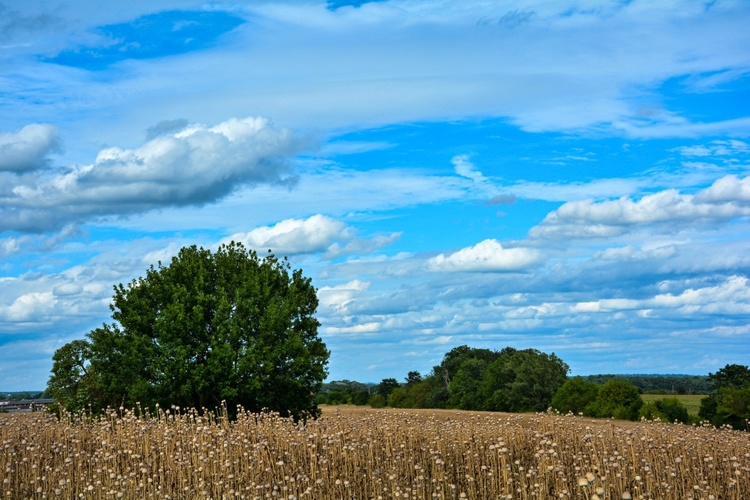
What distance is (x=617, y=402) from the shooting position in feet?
186

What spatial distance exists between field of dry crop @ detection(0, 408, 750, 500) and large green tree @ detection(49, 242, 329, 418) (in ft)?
52.5

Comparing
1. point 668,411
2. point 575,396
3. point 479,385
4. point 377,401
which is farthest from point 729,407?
point 377,401

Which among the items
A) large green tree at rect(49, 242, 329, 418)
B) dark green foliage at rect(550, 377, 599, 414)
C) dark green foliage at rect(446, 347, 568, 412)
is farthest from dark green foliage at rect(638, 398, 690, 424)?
large green tree at rect(49, 242, 329, 418)

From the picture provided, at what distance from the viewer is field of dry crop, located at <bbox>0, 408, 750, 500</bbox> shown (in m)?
13.9

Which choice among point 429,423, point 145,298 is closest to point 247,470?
point 429,423

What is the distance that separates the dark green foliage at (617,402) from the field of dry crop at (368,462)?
121 ft

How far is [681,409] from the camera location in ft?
165

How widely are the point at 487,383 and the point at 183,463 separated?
211 ft

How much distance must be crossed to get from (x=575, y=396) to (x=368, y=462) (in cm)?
4877

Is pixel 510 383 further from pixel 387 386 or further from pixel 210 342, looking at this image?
pixel 210 342

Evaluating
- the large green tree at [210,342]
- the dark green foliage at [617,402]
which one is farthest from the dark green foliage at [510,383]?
the large green tree at [210,342]

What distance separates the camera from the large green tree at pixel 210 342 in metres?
35.1

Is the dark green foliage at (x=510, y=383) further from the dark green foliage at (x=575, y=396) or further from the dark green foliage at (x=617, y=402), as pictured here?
the dark green foliage at (x=617, y=402)

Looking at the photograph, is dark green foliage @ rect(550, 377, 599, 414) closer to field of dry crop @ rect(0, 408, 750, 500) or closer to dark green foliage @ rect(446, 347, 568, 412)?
dark green foliage @ rect(446, 347, 568, 412)
